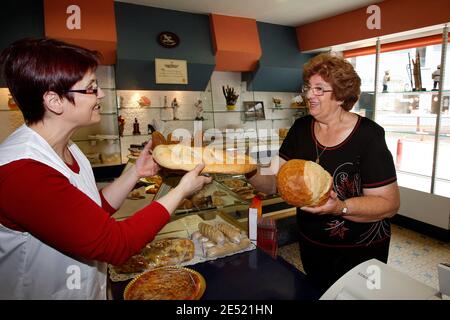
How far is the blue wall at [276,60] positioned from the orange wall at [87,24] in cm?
237

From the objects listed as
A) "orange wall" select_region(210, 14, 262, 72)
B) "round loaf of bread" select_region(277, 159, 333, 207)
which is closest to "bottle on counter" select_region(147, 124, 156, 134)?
"orange wall" select_region(210, 14, 262, 72)

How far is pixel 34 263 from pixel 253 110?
4.58 m

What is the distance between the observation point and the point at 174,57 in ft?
14.1

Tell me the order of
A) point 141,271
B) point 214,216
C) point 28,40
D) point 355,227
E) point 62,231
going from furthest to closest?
point 214,216
point 355,227
point 141,271
point 28,40
point 62,231

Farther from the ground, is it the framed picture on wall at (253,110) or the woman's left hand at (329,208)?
the framed picture on wall at (253,110)

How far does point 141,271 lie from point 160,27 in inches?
148

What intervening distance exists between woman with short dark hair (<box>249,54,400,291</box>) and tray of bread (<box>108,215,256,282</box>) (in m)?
0.40

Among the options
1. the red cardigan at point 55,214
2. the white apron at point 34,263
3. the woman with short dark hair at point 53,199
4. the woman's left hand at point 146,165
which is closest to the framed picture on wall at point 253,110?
the woman's left hand at point 146,165

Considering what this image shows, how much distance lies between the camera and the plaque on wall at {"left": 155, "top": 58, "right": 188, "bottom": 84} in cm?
411

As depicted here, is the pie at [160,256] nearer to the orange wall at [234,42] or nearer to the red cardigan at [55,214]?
the red cardigan at [55,214]

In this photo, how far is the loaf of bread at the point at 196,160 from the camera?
1228 millimetres

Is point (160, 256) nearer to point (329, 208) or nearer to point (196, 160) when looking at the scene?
point (196, 160)
